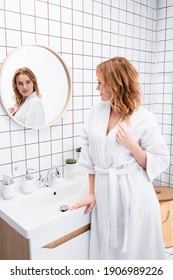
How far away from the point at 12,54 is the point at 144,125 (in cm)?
86

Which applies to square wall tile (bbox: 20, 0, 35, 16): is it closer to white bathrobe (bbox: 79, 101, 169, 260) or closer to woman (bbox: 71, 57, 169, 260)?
woman (bbox: 71, 57, 169, 260)

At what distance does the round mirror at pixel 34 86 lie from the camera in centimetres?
158

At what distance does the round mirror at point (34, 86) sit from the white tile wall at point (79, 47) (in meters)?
0.05

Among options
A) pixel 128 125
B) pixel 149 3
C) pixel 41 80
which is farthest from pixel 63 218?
pixel 149 3

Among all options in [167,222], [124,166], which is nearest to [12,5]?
[124,166]

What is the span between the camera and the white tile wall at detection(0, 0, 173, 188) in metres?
1.61

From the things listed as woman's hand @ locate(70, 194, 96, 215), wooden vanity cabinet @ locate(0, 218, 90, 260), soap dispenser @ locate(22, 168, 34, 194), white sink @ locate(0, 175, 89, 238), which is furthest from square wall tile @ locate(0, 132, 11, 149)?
woman's hand @ locate(70, 194, 96, 215)

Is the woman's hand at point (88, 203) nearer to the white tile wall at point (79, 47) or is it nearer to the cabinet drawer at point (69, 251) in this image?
the cabinet drawer at point (69, 251)

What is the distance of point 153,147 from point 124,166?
0.59ft

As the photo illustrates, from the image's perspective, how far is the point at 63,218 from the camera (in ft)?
4.46

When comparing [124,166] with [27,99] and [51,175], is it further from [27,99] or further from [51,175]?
[27,99]

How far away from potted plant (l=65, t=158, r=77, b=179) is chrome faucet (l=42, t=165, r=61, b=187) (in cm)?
8

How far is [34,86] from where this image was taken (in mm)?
1711
